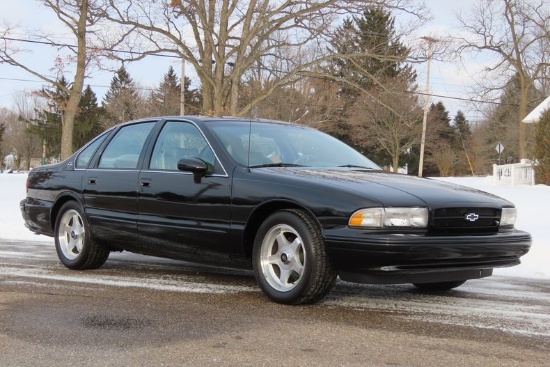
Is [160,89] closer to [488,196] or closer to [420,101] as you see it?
[420,101]

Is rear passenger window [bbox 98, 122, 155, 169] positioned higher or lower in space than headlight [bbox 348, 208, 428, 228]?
higher

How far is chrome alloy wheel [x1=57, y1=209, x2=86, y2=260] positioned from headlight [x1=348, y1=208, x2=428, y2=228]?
3240 millimetres

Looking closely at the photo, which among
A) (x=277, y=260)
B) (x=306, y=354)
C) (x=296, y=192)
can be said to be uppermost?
(x=296, y=192)

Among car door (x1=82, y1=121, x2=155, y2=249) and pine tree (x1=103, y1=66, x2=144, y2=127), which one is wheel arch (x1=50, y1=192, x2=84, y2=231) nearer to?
car door (x1=82, y1=121, x2=155, y2=249)

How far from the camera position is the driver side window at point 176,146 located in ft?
19.2

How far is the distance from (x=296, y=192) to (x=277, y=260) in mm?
557

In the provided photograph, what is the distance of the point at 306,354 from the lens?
12.0 ft

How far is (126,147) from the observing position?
6.64 m

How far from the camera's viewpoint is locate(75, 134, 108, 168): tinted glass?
702 cm

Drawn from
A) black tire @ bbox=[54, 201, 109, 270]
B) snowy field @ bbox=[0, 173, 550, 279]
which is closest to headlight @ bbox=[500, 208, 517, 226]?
snowy field @ bbox=[0, 173, 550, 279]

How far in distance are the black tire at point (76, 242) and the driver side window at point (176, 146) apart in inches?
44.4

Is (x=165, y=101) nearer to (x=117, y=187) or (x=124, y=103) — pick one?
(x=124, y=103)

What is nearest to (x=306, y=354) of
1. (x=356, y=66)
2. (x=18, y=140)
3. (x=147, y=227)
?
(x=147, y=227)

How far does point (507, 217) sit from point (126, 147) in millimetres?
3565
